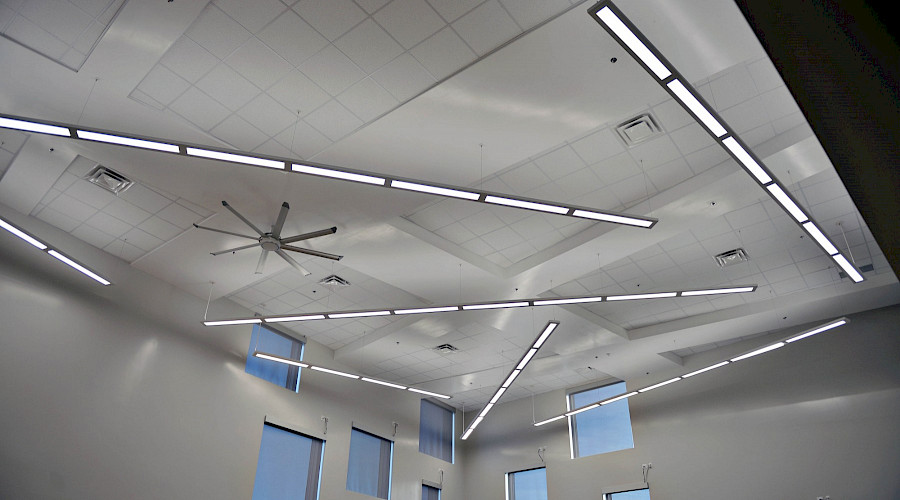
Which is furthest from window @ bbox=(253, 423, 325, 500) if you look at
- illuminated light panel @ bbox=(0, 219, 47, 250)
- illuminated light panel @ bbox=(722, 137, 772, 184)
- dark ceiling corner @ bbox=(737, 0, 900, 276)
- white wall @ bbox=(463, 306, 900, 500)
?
dark ceiling corner @ bbox=(737, 0, 900, 276)

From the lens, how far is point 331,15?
15.4 feet

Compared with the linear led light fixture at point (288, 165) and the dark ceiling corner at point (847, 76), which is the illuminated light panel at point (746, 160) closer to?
the linear led light fixture at point (288, 165)

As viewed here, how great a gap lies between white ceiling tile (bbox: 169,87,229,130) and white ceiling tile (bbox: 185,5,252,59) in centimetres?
58

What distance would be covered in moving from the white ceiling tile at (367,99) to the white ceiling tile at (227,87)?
895 millimetres

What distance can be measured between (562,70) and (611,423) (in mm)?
8759

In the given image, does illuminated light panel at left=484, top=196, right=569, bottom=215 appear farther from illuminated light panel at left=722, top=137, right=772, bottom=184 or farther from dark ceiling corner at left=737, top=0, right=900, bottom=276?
dark ceiling corner at left=737, top=0, right=900, bottom=276

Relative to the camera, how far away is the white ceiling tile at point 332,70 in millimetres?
5020

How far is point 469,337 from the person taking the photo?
1009 centimetres

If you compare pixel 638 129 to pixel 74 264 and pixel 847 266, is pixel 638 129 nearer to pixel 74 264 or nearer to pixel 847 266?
pixel 847 266

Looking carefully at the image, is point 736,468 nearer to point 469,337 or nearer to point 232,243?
point 469,337

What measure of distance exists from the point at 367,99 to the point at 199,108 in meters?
1.74

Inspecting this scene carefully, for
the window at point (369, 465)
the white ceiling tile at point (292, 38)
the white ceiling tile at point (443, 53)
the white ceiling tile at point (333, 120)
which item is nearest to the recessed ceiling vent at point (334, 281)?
the white ceiling tile at point (333, 120)

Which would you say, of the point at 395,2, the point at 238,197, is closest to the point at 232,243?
the point at 238,197

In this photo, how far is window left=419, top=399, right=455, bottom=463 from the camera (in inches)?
496
